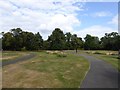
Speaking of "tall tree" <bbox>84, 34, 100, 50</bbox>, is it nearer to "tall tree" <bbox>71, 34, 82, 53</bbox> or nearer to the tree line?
the tree line

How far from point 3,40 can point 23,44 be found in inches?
480

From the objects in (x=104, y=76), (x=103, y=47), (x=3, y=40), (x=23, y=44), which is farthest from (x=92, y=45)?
(x=104, y=76)

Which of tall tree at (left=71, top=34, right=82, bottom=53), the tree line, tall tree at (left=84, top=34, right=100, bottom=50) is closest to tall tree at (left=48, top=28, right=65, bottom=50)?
the tree line

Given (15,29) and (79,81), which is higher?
(15,29)

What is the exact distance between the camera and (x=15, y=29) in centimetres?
12331

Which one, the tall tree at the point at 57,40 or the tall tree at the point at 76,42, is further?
the tall tree at the point at 76,42

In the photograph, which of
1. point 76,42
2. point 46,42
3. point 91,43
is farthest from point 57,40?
point 91,43

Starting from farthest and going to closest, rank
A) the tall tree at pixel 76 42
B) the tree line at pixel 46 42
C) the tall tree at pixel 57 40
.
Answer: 1. the tall tree at pixel 76 42
2. the tall tree at pixel 57 40
3. the tree line at pixel 46 42

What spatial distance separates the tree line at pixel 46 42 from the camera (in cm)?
11562

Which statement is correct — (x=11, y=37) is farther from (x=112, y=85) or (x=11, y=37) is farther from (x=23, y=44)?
(x=112, y=85)

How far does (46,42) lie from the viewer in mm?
120875

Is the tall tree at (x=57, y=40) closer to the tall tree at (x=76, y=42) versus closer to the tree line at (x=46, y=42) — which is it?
the tree line at (x=46, y=42)

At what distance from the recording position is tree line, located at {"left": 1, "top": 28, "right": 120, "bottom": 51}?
116 m

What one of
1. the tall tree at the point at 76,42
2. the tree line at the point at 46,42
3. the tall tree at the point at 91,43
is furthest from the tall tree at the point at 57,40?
the tall tree at the point at 91,43
